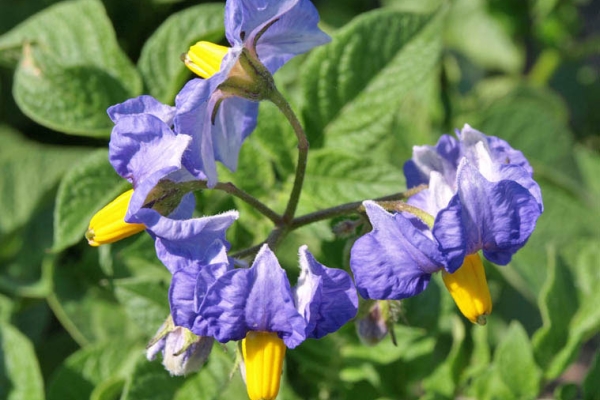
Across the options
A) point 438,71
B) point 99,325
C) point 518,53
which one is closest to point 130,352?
point 99,325

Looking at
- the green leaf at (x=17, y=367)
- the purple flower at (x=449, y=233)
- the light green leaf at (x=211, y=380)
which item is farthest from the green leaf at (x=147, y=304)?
the purple flower at (x=449, y=233)

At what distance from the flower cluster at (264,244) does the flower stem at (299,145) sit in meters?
0.01

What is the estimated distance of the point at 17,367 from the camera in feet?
5.54

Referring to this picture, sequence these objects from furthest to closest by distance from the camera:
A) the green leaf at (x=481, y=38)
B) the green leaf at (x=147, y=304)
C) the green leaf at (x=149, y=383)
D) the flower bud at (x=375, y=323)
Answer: the green leaf at (x=481, y=38) → the green leaf at (x=147, y=304) → the green leaf at (x=149, y=383) → the flower bud at (x=375, y=323)

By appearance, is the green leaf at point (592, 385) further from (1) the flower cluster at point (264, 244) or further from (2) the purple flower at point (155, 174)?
(2) the purple flower at point (155, 174)

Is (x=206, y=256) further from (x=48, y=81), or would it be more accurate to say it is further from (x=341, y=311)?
(x=48, y=81)

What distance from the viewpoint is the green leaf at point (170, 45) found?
1.75m

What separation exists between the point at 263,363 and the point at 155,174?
11.4 inches

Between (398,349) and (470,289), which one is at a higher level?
(470,289)

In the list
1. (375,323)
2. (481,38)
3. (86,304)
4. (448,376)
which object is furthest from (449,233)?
(481,38)

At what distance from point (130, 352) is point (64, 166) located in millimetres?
605

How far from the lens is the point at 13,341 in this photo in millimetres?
1699

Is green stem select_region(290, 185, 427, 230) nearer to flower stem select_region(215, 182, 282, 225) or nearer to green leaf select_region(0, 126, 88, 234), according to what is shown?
flower stem select_region(215, 182, 282, 225)

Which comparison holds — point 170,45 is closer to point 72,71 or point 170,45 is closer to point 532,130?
point 72,71
